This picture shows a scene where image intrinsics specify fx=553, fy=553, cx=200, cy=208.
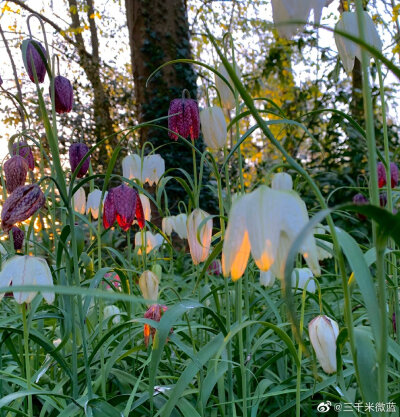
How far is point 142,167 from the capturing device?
149 centimetres

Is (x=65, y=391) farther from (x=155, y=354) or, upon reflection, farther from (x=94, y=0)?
(x=94, y=0)

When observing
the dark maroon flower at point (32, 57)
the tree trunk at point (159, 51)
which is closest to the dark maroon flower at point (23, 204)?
the dark maroon flower at point (32, 57)

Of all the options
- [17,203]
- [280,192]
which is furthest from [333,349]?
[17,203]

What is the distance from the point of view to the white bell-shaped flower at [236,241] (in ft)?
2.02

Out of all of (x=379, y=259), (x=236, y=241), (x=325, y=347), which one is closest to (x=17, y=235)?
(x=325, y=347)

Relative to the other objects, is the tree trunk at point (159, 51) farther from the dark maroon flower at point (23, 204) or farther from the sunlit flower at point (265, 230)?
the sunlit flower at point (265, 230)

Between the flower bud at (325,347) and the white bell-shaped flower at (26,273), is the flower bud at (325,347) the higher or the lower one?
the lower one

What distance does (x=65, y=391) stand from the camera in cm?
127

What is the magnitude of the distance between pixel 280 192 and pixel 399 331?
63 cm

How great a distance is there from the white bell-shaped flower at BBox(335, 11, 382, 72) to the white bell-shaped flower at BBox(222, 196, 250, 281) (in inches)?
16.7

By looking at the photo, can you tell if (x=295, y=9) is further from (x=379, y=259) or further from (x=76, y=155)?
(x=76, y=155)

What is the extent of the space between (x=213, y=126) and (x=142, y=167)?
0.34 m

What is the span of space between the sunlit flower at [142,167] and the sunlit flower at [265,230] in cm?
87

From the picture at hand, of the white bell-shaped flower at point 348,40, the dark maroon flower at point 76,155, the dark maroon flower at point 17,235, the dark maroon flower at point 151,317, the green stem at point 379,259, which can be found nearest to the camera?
the green stem at point 379,259
